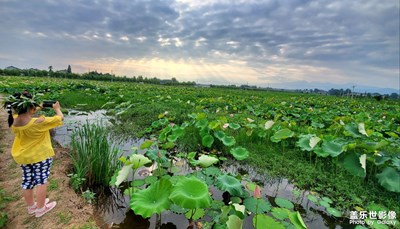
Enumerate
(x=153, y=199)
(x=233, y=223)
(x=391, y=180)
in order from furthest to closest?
(x=391, y=180) → (x=153, y=199) → (x=233, y=223)

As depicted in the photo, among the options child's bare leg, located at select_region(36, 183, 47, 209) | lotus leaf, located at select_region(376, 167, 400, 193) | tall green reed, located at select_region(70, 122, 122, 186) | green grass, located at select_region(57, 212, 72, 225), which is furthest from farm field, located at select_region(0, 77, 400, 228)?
child's bare leg, located at select_region(36, 183, 47, 209)

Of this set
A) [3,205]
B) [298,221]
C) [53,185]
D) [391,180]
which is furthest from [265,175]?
[3,205]

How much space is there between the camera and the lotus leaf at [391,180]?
2658 mm

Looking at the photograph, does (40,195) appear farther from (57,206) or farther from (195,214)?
(195,214)

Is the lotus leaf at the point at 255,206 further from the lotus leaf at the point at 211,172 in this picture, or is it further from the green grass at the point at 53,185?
the green grass at the point at 53,185

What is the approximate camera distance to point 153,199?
6.62ft

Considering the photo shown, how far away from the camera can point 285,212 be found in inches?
96.9

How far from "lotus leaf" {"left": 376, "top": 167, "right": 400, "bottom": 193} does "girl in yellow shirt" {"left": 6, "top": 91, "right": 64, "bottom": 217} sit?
3833mm

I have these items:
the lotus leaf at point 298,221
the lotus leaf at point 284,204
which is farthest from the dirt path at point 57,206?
the lotus leaf at point 284,204

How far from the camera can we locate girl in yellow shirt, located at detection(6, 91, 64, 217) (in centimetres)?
213

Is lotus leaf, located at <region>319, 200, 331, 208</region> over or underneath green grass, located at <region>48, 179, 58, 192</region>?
over

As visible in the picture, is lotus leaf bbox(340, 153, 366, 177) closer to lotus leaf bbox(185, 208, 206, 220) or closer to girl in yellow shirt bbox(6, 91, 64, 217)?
lotus leaf bbox(185, 208, 206, 220)

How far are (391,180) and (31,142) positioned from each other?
160 inches

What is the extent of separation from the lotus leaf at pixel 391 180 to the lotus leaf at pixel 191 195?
235cm
